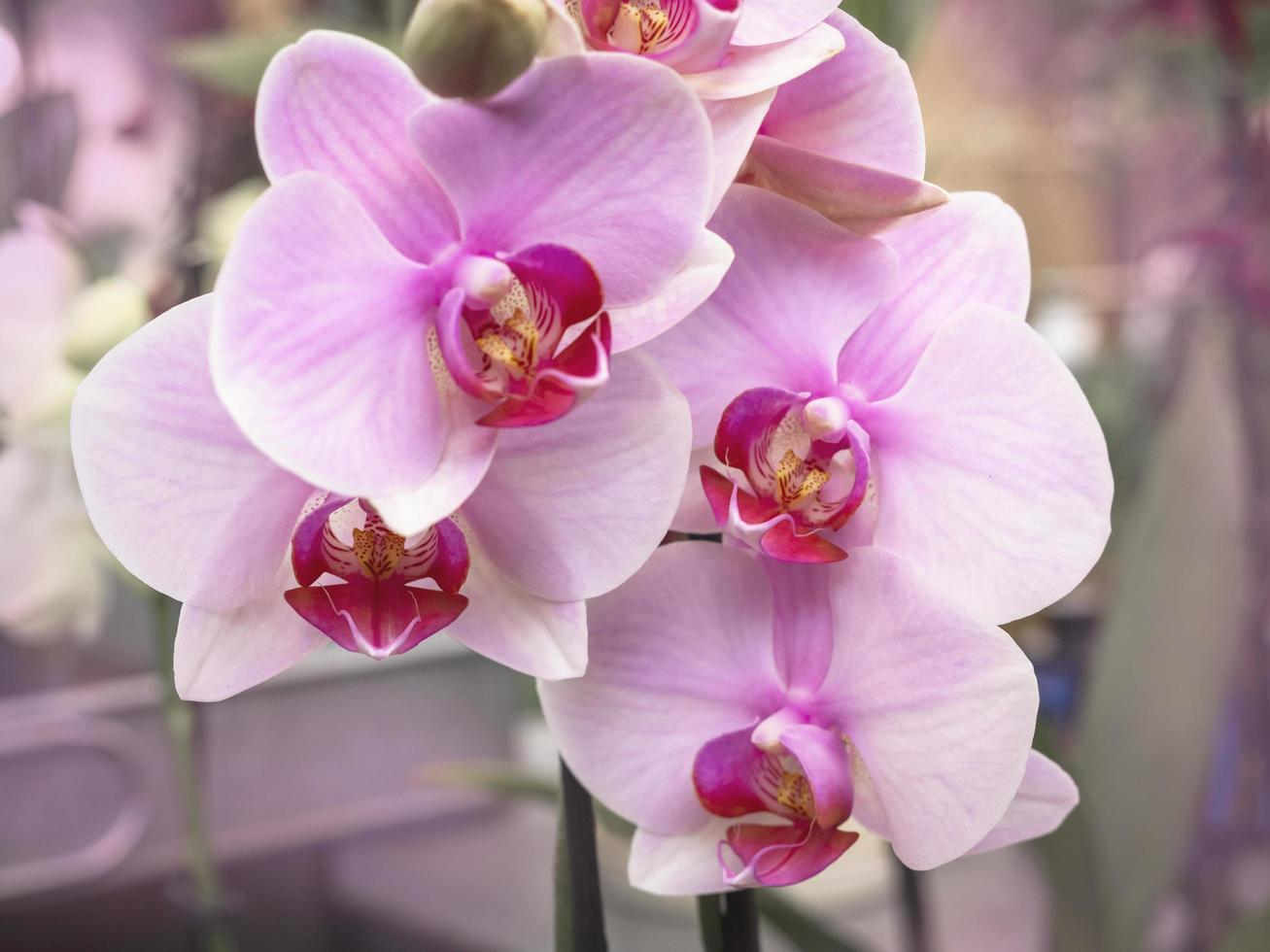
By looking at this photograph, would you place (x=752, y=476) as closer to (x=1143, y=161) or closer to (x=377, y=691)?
(x=377, y=691)

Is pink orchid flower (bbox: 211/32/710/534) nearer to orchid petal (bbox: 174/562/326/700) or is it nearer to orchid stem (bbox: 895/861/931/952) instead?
orchid petal (bbox: 174/562/326/700)

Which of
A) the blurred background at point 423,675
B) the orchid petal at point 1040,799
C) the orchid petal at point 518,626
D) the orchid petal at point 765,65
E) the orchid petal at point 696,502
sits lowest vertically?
the blurred background at point 423,675

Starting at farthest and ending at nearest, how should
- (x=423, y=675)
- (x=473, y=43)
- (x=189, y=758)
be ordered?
(x=423, y=675)
(x=189, y=758)
(x=473, y=43)

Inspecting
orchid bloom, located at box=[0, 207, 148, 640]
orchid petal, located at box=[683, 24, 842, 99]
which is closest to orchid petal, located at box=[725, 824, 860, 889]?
orchid petal, located at box=[683, 24, 842, 99]

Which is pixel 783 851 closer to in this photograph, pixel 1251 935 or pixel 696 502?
pixel 696 502

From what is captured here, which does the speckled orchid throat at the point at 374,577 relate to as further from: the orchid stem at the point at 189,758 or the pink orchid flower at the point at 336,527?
the orchid stem at the point at 189,758

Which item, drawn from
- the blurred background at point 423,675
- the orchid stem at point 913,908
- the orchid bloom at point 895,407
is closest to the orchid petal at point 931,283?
the orchid bloom at point 895,407

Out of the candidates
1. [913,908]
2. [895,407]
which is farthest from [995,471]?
[913,908]
